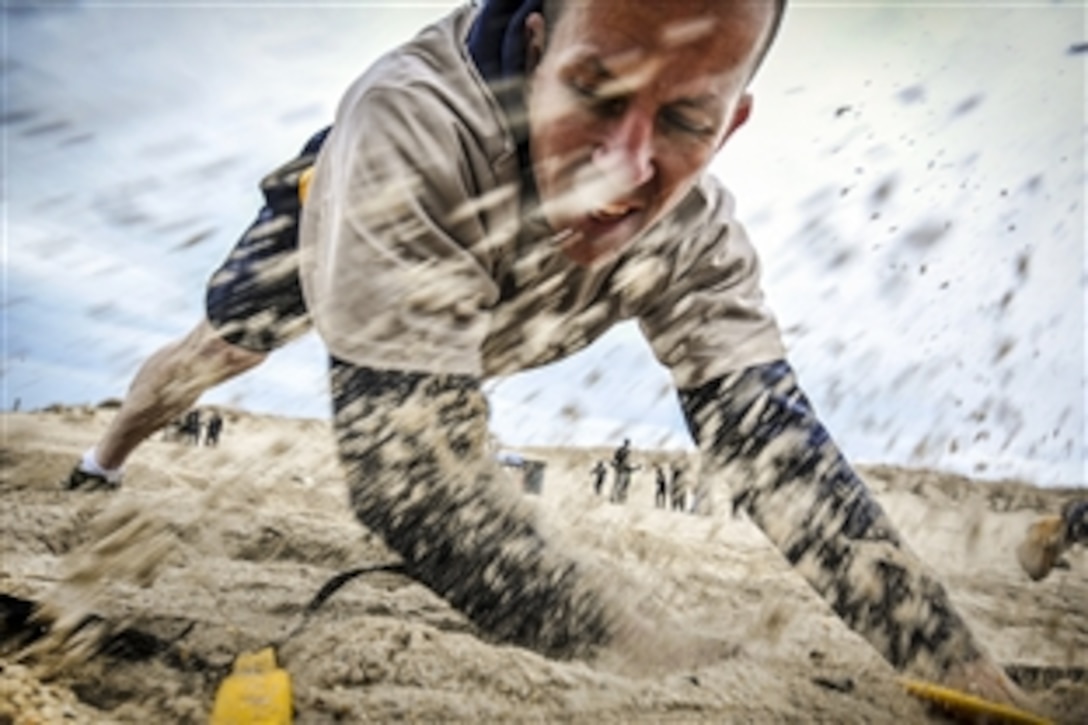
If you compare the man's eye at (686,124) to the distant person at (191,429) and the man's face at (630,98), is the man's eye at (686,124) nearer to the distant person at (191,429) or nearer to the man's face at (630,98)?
the man's face at (630,98)

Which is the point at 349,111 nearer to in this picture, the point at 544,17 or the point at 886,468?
the point at 544,17

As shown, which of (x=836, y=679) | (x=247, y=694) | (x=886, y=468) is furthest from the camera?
(x=886, y=468)

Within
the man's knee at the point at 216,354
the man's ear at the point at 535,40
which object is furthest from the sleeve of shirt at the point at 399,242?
the man's knee at the point at 216,354

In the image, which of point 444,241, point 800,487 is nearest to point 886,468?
point 800,487

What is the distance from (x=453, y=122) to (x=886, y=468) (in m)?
8.85

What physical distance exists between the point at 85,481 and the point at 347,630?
1235 mm

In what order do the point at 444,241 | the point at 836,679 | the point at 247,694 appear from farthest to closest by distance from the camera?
the point at 836,679 < the point at 444,241 < the point at 247,694

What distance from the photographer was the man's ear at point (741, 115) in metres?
1.05

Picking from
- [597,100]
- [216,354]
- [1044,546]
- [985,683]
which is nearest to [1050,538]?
[1044,546]

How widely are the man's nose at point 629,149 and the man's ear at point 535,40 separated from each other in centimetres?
13

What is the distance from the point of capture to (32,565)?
44.2 inches

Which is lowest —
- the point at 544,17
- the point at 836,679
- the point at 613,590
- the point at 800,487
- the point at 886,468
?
the point at 886,468

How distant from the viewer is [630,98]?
895mm

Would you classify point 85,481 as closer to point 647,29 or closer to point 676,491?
point 647,29
